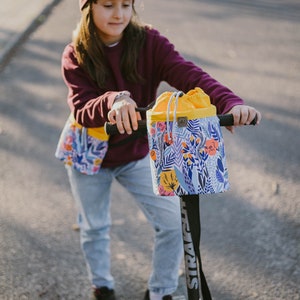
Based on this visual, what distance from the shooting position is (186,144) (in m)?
1.75

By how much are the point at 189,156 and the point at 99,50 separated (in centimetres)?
96

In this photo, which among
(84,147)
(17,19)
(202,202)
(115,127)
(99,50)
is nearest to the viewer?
(115,127)

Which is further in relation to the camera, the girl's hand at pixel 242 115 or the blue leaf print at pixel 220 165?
the girl's hand at pixel 242 115

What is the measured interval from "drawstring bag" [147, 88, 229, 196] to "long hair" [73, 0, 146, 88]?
0.75 metres

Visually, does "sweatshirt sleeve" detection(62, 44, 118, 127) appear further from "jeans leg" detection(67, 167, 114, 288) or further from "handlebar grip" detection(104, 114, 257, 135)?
"jeans leg" detection(67, 167, 114, 288)

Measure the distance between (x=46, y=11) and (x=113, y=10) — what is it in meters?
7.99

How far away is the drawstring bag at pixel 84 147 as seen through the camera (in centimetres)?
254

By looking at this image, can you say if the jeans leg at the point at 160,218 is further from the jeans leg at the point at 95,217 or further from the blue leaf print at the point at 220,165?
the blue leaf print at the point at 220,165

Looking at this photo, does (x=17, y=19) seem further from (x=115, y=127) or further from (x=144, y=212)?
(x=115, y=127)

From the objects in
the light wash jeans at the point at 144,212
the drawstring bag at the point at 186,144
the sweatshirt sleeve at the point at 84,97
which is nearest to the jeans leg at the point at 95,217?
the light wash jeans at the point at 144,212

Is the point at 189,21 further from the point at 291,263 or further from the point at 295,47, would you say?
the point at 291,263

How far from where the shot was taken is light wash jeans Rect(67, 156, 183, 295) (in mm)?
2586

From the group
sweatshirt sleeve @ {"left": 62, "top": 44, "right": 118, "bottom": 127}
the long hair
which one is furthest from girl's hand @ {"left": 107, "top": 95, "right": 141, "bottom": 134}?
the long hair

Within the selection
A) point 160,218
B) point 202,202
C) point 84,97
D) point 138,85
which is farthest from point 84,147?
point 202,202
